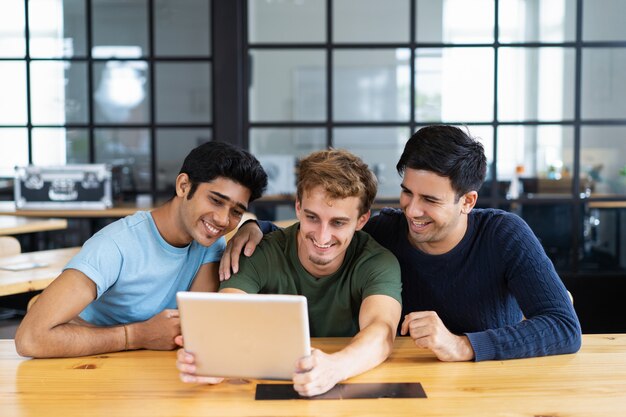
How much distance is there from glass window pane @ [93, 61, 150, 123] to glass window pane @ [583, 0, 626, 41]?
9.86 ft

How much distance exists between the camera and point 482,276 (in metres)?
2.12

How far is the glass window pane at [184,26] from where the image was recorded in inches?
195

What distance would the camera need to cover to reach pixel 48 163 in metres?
5.14

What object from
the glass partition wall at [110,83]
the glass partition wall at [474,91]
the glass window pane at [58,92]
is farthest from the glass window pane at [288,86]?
the glass window pane at [58,92]

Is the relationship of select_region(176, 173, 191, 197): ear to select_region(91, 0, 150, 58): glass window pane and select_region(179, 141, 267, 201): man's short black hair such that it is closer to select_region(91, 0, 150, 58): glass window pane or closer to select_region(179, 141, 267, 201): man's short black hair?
select_region(179, 141, 267, 201): man's short black hair

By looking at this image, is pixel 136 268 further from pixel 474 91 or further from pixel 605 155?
pixel 605 155

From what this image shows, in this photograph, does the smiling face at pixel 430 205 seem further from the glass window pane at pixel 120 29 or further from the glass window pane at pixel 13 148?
the glass window pane at pixel 13 148

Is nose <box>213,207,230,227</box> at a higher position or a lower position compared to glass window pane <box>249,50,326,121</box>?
lower

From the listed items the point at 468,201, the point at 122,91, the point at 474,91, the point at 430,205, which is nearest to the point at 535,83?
the point at 474,91

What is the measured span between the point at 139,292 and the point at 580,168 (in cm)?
376

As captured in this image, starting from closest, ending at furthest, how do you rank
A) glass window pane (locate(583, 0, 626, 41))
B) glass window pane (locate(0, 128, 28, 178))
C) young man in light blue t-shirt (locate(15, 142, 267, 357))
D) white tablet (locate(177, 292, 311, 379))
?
white tablet (locate(177, 292, 311, 379))
young man in light blue t-shirt (locate(15, 142, 267, 357))
glass window pane (locate(583, 0, 626, 41))
glass window pane (locate(0, 128, 28, 178))

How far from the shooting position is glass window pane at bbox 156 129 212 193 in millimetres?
5027

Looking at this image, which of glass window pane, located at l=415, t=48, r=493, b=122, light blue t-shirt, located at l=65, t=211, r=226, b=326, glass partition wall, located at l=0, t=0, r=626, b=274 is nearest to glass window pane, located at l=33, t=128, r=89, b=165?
glass partition wall, located at l=0, t=0, r=626, b=274

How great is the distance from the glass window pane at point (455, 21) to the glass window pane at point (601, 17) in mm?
635
